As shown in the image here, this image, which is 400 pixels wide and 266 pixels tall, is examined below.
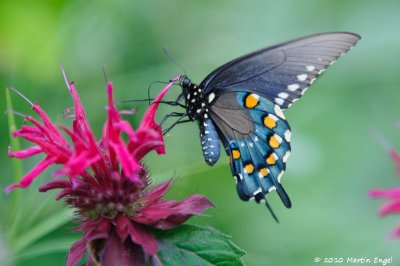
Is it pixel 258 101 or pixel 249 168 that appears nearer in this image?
pixel 249 168

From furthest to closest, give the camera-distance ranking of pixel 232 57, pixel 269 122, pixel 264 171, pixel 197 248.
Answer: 1. pixel 232 57
2. pixel 269 122
3. pixel 264 171
4. pixel 197 248

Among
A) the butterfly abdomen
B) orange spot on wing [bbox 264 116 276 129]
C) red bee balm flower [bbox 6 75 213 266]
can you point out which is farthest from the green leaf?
orange spot on wing [bbox 264 116 276 129]

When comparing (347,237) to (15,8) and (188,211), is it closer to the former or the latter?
(188,211)

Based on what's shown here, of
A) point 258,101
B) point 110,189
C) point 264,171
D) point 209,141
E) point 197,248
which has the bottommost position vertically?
point 197,248

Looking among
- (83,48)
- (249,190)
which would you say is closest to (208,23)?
(83,48)

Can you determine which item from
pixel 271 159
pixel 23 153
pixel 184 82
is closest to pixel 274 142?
pixel 271 159

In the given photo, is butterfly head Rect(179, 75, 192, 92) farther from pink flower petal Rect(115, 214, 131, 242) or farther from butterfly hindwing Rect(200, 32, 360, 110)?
pink flower petal Rect(115, 214, 131, 242)

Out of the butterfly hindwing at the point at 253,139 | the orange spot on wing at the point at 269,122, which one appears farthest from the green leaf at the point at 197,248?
the orange spot on wing at the point at 269,122

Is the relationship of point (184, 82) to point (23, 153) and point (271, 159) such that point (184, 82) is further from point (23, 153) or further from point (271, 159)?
point (23, 153)
